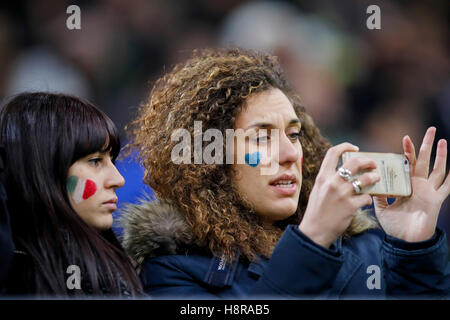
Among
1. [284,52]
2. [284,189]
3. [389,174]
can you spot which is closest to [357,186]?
[389,174]

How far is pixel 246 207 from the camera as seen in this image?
155 cm

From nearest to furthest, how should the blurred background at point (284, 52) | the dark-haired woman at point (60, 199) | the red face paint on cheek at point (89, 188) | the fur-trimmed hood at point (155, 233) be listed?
1. the dark-haired woman at point (60, 199)
2. the red face paint on cheek at point (89, 188)
3. the fur-trimmed hood at point (155, 233)
4. the blurred background at point (284, 52)

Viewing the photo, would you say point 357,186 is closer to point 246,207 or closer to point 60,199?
point 246,207

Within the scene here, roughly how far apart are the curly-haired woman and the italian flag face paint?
0.70 feet

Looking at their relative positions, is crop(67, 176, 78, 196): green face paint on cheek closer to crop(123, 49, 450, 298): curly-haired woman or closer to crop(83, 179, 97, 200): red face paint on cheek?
crop(83, 179, 97, 200): red face paint on cheek

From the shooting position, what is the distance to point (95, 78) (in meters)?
1.91

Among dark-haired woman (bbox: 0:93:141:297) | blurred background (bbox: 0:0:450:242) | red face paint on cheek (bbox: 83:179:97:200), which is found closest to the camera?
dark-haired woman (bbox: 0:93:141:297)

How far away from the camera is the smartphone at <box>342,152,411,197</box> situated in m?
1.33

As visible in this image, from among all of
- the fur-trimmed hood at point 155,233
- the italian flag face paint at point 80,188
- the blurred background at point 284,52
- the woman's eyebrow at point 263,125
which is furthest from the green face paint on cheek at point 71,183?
the woman's eyebrow at point 263,125

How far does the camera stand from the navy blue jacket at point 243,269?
1.41 meters

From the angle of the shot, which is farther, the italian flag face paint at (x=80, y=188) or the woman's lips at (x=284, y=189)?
the woman's lips at (x=284, y=189)

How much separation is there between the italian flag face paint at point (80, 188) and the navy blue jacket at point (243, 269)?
213 mm

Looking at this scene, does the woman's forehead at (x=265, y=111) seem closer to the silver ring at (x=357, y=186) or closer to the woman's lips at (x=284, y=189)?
the woman's lips at (x=284, y=189)

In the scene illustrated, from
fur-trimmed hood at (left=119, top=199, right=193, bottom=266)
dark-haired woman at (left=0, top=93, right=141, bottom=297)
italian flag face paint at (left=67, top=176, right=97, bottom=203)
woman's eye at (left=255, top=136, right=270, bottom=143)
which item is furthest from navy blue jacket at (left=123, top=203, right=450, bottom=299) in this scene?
woman's eye at (left=255, top=136, right=270, bottom=143)
